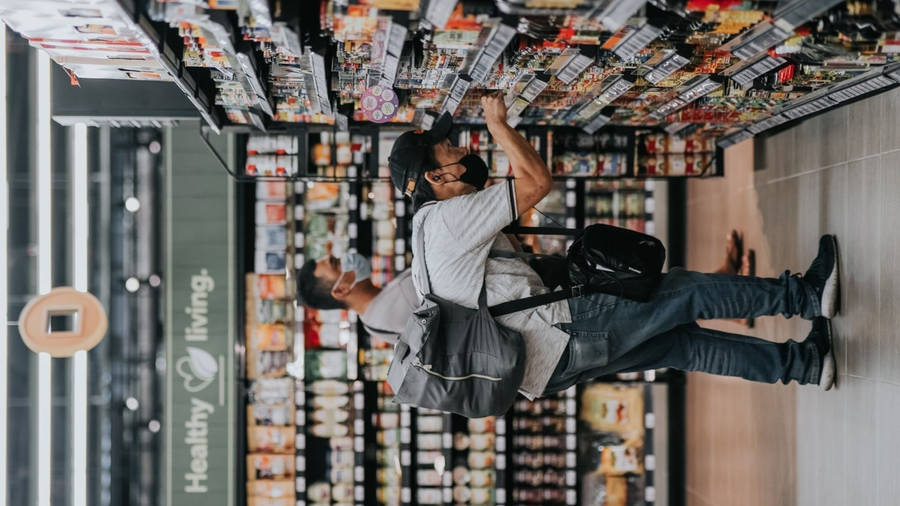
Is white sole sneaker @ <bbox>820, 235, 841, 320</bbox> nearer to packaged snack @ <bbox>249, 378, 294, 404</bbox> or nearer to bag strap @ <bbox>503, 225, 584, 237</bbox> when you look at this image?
bag strap @ <bbox>503, 225, 584, 237</bbox>

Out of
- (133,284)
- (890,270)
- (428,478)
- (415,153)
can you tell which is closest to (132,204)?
(133,284)

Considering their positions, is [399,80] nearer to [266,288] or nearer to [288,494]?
[266,288]

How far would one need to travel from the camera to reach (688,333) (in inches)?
136

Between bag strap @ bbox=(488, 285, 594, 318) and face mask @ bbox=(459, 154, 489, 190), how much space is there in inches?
17.8

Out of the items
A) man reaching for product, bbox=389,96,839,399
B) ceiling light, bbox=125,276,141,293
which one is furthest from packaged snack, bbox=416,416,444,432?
man reaching for product, bbox=389,96,839,399

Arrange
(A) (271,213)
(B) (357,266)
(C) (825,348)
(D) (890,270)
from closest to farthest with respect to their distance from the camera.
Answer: (D) (890,270) < (C) (825,348) < (B) (357,266) < (A) (271,213)

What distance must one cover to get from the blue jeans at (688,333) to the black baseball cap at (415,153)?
0.76m

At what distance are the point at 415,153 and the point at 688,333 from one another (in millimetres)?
1384

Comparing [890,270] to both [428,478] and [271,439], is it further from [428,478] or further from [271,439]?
[271,439]

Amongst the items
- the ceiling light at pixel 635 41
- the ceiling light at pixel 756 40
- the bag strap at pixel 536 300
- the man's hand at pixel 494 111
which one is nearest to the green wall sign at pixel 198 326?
the bag strap at pixel 536 300

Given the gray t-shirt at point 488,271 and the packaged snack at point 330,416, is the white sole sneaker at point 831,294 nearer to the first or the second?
the gray t-shirt at point 488,271

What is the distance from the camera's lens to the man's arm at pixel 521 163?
283 centimetres

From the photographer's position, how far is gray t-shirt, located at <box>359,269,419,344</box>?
15.9ft

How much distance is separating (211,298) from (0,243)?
2377mm
